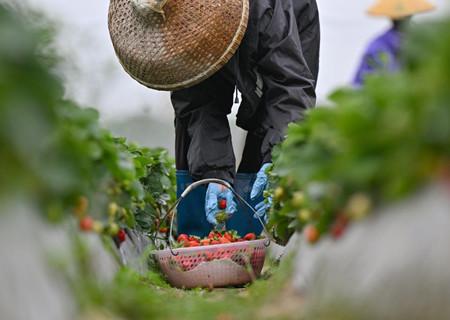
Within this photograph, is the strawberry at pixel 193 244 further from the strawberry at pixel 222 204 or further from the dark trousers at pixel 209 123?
the dark trousers at pixel 209 123

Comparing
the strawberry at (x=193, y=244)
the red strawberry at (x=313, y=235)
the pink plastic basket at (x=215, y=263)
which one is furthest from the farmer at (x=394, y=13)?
the strawberry at (x=193, y=244)

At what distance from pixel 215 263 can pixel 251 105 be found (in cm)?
137

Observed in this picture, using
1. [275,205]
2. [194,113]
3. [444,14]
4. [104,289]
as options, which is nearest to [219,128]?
[194,113]

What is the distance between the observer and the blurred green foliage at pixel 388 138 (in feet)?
8.16

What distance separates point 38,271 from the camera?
8.22 feet

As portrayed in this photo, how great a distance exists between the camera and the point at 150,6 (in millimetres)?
5266

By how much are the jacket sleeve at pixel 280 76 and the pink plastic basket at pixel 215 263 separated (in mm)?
909

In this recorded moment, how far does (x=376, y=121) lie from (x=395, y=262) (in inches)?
15.9

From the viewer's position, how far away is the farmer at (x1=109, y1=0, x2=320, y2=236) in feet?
17.6

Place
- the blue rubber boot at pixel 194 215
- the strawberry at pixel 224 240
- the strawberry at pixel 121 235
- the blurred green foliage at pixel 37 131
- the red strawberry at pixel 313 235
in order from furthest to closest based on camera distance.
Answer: the blue rubber boot at pixel 194 215 → the strawberry at pixel 224 240 → the strawberry at pixel 121 235 → the red strawberry at pixel 313 235 → the blurred green foliage at pixel 37 131

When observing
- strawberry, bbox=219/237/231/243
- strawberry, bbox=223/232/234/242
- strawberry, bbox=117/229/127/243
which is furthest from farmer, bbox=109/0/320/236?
strawberry, bbox=117/229/127/243

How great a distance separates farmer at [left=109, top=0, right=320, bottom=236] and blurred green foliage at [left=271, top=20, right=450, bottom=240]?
2.33 metres

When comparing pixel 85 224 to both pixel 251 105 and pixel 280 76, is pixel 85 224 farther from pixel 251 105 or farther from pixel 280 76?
pixel 251 105

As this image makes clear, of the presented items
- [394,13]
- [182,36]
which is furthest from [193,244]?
[394,13]
